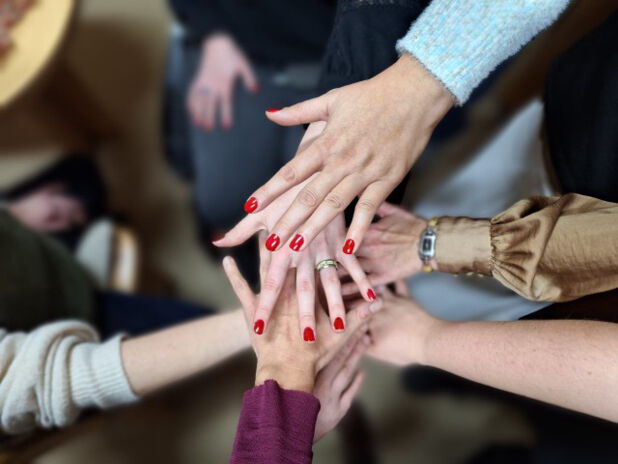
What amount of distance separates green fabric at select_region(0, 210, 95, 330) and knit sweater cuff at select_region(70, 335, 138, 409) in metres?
0.11

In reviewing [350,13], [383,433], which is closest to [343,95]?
[350,13]

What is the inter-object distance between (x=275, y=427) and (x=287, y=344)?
81mm

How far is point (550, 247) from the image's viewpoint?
0.43 meters

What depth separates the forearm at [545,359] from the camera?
1.19ft

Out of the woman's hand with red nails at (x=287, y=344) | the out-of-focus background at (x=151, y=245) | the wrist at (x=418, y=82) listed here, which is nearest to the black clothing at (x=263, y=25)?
the out-of-focus background at (x=151, y=245)

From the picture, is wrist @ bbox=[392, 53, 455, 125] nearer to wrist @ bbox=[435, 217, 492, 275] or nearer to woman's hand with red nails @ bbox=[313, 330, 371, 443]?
wrist @ bbox=[435, 217, 492, 275]

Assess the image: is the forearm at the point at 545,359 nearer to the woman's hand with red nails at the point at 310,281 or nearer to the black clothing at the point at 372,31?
the woman's hand with red nails at the point at 310,281

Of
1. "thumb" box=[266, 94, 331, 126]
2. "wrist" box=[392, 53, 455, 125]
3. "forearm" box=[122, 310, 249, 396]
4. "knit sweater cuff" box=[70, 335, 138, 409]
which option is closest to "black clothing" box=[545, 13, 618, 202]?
"wrist" box=[392, 53, 455, 125]

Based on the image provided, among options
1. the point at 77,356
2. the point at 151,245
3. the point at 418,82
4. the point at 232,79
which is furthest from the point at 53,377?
the point at 151,245

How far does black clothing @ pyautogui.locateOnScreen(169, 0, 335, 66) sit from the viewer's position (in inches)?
28.6

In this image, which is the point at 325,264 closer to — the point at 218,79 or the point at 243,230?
the point at 243,230

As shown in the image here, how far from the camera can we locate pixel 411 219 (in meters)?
0.54

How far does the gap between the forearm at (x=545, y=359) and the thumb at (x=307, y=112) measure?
23 cm

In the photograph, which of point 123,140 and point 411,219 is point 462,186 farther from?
point 123,140
